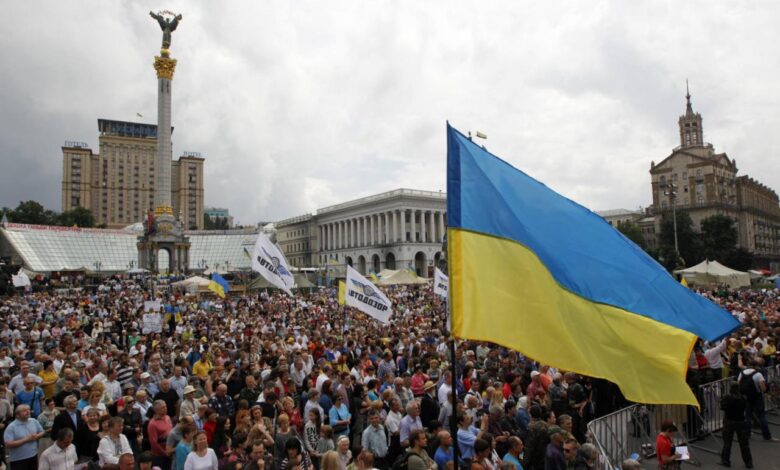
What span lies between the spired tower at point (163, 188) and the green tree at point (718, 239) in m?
67.9

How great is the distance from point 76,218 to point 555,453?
123 meters

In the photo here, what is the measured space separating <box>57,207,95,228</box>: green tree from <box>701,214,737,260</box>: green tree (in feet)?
359

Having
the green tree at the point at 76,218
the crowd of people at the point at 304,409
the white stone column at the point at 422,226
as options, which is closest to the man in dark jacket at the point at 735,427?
the crowd of people at the point at 304,409

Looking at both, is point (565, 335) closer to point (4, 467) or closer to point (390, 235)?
point (4, 467)

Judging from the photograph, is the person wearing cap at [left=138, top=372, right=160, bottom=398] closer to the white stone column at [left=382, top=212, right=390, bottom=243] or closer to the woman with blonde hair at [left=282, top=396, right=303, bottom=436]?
the woman with blonde hair at [left=282, top=396, right=303, bottom=436]

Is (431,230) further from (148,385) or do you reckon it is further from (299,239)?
(148,385)

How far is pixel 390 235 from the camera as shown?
330ft

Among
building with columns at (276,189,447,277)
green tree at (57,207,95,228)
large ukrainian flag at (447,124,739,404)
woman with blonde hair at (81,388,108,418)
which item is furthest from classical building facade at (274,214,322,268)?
large ukrainian flag at (447,124,739,404)

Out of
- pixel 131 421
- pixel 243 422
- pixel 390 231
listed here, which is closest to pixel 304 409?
pixel 243 422

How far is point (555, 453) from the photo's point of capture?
670cm

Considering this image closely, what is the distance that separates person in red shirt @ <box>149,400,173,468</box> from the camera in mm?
7301

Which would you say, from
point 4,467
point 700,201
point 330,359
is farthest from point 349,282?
point 700,201

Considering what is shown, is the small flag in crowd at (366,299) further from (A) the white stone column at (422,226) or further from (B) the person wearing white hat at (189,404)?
(A) the white stone column at (422,226)

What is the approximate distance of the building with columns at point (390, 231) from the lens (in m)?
97.9
